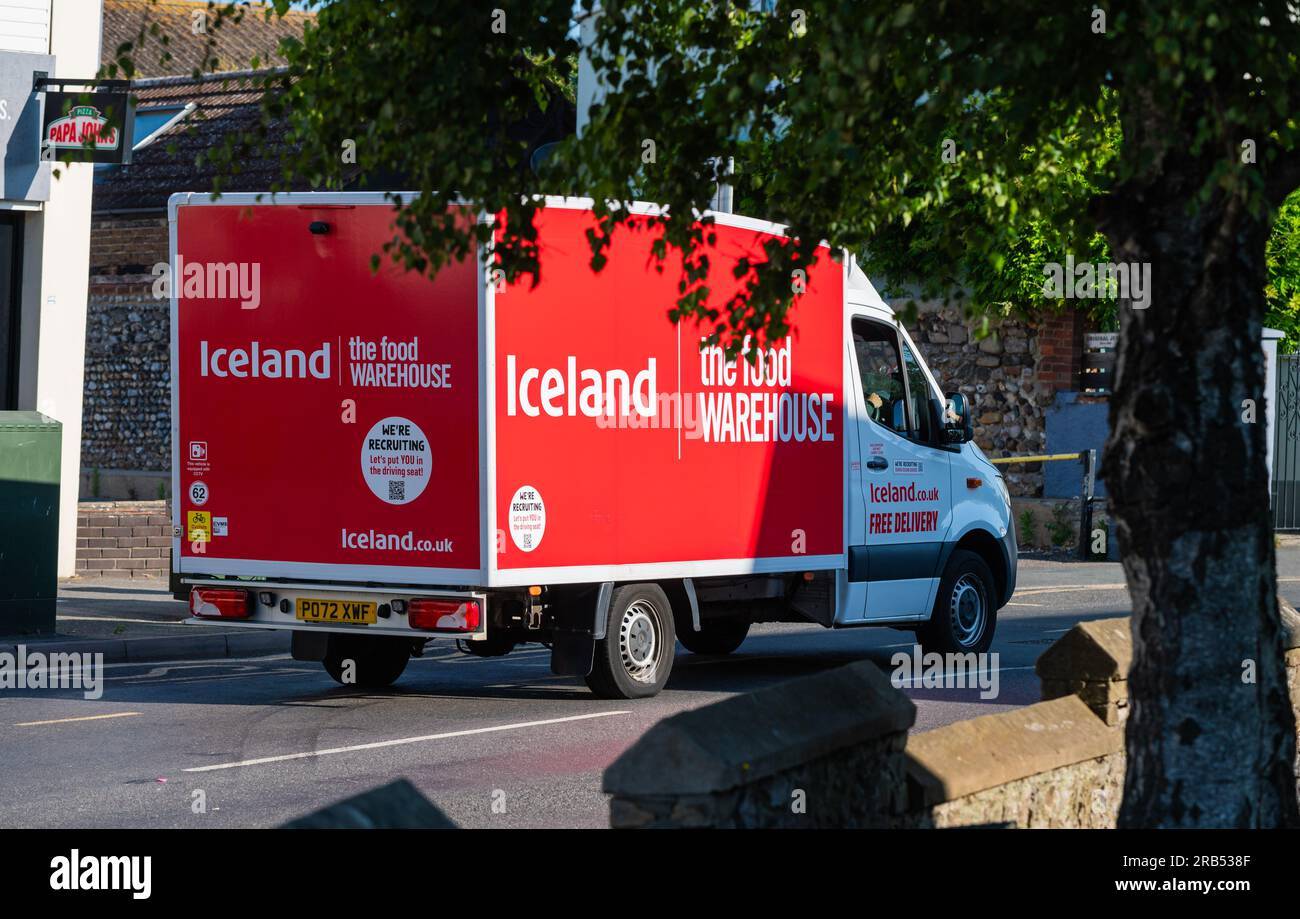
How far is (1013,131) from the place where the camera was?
6.13m

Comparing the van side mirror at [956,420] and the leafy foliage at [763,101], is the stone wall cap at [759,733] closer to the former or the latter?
the leafy foliage at [763,101]

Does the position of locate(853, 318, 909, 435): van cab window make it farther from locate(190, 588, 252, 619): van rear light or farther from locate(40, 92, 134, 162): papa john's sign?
locate(40, 92, 134, 162): papa john's sign

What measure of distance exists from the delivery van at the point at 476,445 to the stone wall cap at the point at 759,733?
16.4 ft

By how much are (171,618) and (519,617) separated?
568 centimetres

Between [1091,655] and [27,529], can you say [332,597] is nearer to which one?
[27,529]

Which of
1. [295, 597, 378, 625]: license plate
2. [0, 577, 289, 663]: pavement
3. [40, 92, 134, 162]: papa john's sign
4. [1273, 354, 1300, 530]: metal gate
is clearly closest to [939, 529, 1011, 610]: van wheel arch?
[295, 597, 378, 625]: license plate

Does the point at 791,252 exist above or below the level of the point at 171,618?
above

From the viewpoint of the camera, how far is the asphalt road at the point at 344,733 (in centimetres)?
839

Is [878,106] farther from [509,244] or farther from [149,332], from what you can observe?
[149,332]

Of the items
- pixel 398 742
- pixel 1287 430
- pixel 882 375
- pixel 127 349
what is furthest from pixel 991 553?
pixel 127 349

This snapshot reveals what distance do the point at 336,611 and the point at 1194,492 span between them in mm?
7052

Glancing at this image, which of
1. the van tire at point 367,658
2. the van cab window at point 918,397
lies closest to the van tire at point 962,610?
the van cab window at point 918,397
